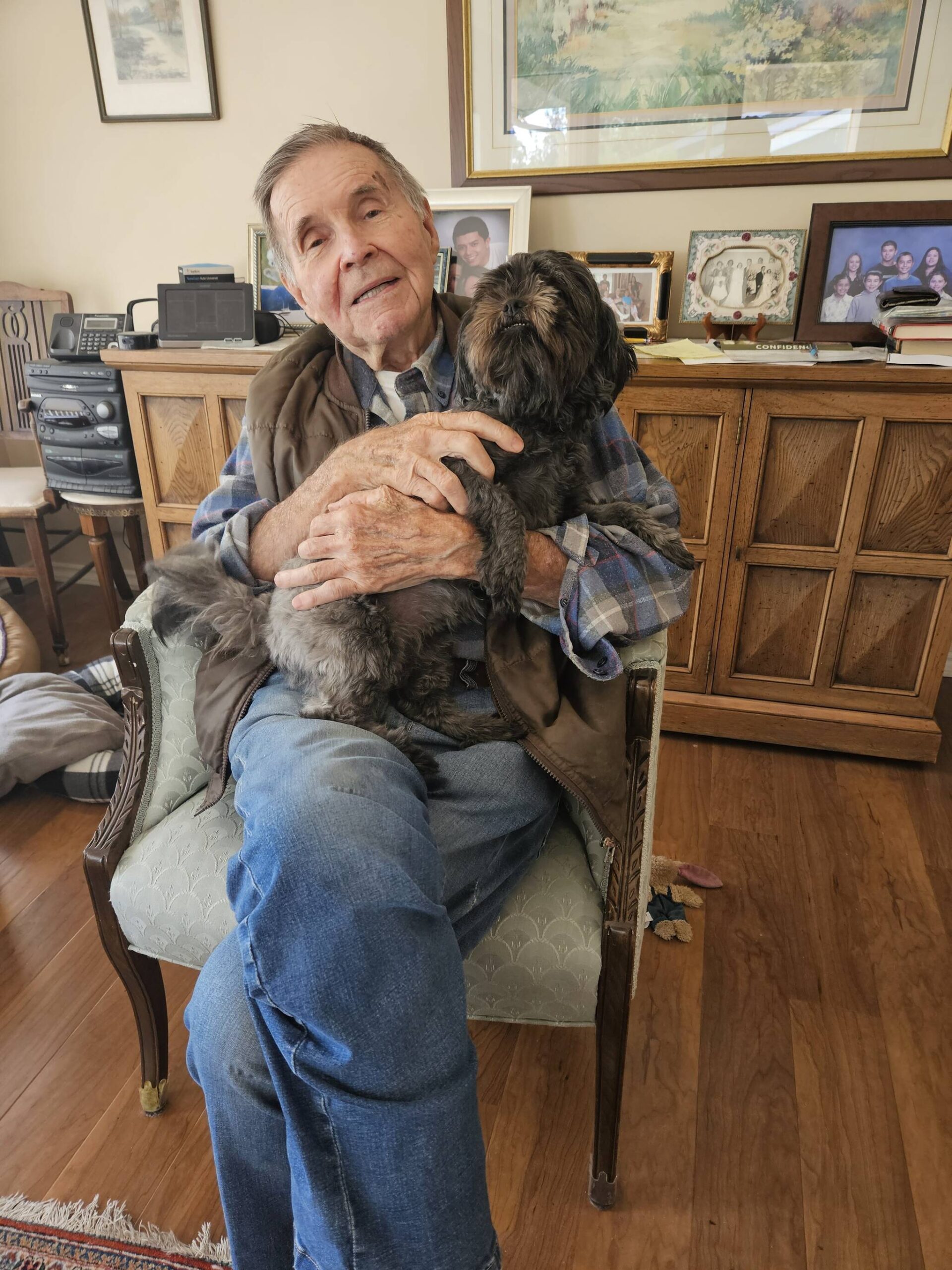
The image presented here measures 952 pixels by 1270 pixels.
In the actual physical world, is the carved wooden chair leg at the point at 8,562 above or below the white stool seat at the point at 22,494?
below

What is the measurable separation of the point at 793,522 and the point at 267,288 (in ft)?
6.03

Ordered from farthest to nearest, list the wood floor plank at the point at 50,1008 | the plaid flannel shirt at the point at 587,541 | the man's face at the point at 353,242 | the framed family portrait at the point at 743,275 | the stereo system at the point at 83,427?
the stereo system at the point at 83,427
the framed family portrait at the point at 743,275
the wood floor plank at the point at 50,1008
the man's face at the point at 353,242
the plaid flannel shirt at the point at 587,541

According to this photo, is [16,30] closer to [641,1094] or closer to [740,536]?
[740,536]

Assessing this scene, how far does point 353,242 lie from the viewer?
1.18 meters

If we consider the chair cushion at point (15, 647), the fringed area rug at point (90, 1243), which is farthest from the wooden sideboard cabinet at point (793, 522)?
the fringed area rug at point (90, 1243)

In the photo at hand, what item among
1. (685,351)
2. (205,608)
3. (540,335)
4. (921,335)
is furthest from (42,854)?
(921,335)

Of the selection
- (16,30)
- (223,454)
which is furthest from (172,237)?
(223,454)

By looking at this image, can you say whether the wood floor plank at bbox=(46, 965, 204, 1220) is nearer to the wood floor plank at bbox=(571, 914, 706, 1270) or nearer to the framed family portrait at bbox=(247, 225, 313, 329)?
the wood floor plank at bbox=(571, 914, 706, 1270)

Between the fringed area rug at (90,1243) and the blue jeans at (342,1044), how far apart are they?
0.30 m

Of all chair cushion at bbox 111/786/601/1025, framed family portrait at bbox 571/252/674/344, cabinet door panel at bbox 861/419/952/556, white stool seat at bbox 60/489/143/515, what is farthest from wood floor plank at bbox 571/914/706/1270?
white stool seat at bbox 60/489/143/515

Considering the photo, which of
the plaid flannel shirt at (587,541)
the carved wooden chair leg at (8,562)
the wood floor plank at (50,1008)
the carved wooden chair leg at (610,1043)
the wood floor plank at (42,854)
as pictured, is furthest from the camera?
the carved wooden chair leg at (8,562)

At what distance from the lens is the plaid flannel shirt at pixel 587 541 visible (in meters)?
1.06

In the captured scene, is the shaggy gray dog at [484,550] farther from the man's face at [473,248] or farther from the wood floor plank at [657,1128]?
the man's face at [473,248]

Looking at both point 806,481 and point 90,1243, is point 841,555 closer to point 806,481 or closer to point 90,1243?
point 806,481
